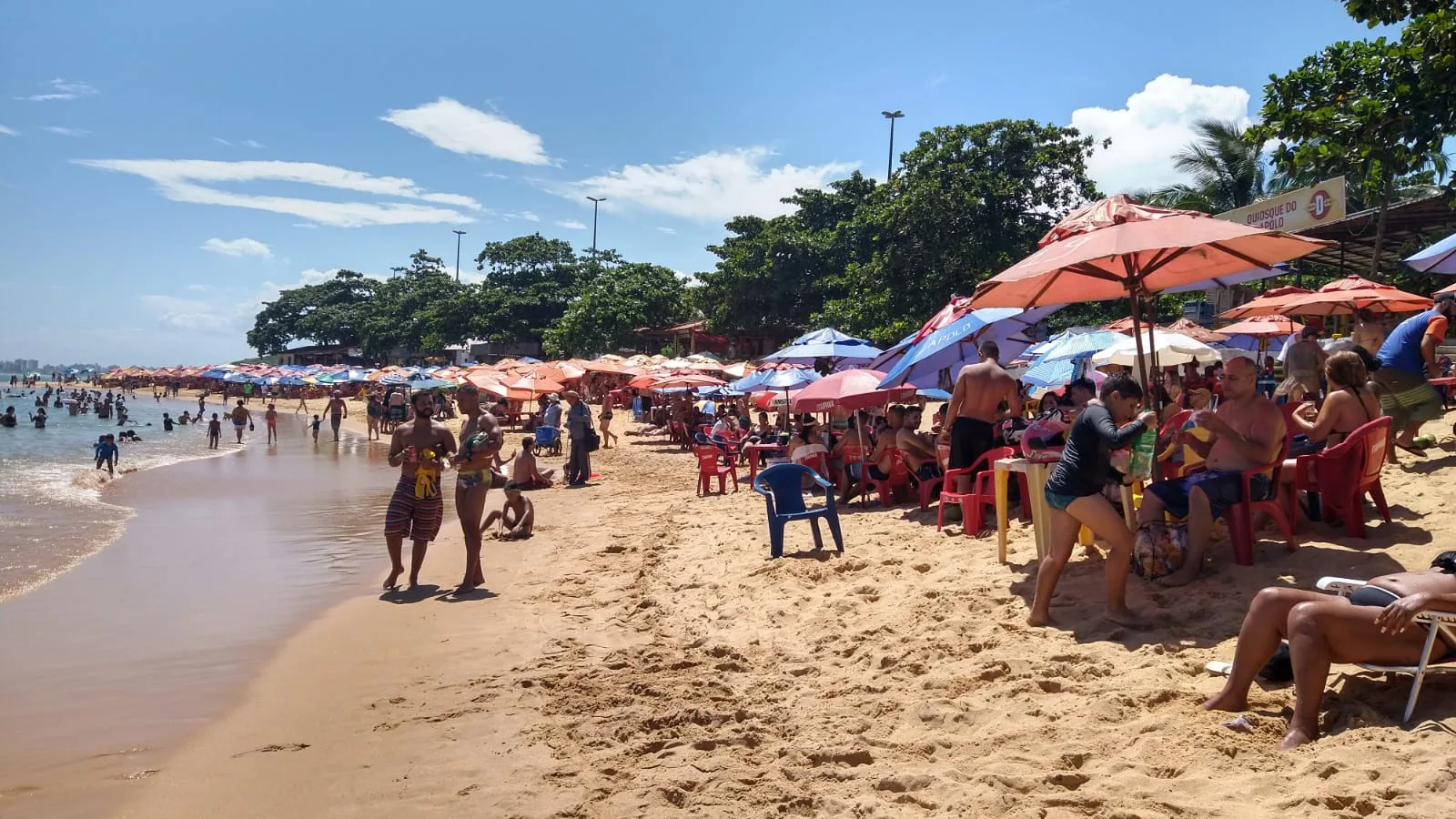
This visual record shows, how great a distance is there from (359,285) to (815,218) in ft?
222

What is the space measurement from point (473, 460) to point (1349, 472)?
547 centimetres

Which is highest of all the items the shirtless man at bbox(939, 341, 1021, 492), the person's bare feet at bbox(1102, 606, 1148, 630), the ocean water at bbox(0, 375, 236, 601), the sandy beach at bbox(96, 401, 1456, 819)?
the shirtless man at bbox(939, 341, 1021, 492)

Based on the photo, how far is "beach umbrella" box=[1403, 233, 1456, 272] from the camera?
24.6 feet

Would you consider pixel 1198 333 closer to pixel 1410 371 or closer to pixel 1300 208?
pixel 1300 208

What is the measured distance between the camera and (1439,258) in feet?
24.8

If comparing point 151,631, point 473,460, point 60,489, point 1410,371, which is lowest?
point 60,489

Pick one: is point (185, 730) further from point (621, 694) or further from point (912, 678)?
point (912, 678)

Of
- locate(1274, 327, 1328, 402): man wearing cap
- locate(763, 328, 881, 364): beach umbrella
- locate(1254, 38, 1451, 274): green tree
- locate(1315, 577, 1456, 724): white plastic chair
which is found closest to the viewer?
locate(1315, 577, 1456, 724): white plastic chair

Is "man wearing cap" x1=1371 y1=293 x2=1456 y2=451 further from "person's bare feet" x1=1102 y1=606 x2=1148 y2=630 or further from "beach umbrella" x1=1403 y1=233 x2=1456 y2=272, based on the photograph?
"person's bare feet" x1=1102 y1=606 x2=1148 y2=630

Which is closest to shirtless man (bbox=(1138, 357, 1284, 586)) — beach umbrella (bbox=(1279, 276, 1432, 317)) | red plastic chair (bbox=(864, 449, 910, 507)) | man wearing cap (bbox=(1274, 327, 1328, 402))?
man wearing cap (bbox=(1274, 327, 1328, 402))

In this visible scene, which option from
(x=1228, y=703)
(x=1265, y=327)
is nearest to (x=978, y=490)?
(x=1228, y=703)

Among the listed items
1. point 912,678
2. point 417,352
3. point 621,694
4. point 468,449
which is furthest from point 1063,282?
point 417,352

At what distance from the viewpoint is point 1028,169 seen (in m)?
23.1

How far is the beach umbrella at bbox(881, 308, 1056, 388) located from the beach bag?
2.74 metres
